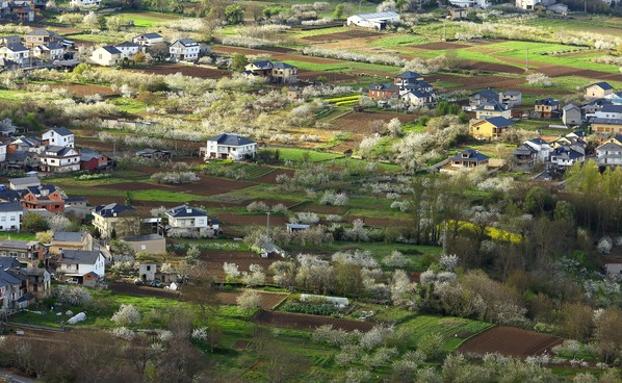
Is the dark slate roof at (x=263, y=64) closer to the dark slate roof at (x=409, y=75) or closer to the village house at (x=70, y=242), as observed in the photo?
the dark slate roof at (x=409, y=75)

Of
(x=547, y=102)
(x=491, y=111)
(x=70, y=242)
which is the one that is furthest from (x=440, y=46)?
A: (x=70, y=242)

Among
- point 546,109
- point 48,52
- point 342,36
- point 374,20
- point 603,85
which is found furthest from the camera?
point 374,20

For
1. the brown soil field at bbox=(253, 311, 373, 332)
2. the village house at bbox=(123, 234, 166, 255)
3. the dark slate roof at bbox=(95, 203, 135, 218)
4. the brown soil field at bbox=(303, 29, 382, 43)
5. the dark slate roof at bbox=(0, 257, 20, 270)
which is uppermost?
the dark slate roof at bbox=(0, 257, 20, 270)

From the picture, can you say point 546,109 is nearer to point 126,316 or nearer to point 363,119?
point 363,119

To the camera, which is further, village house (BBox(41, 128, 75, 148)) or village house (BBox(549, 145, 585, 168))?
village house (BBox(549, 145, 585, 168))

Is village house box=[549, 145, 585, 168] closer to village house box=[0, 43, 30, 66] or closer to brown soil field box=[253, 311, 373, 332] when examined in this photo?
brown soil field box=[253, 311, 373, 332]

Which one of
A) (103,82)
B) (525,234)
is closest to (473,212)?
(525,234)

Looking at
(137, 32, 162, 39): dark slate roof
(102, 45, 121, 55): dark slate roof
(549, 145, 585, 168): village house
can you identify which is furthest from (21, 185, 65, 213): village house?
(137, 32, 162, 39): dark slate roof
